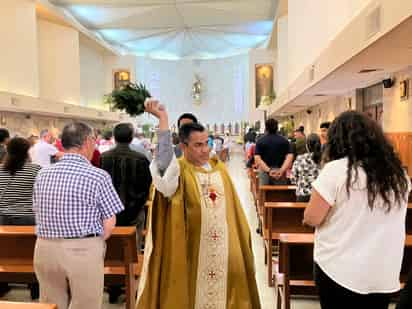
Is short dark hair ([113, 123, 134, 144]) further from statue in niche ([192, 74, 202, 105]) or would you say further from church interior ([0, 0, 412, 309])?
statue in niche ([192, 74, 202, 105])

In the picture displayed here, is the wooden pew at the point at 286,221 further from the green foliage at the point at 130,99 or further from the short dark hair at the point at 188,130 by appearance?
the green foliage at the point at 130,99

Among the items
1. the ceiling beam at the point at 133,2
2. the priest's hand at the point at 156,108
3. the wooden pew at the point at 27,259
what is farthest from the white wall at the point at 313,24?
the ceiling beam at the point at 133,2

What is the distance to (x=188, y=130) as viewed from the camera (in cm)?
214

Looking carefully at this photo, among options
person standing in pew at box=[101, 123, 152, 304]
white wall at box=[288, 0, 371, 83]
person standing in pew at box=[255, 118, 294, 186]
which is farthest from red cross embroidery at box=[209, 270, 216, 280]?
white wall at box=[288, 0, 371, 83]

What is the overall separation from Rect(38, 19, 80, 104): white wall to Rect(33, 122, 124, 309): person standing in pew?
14.4m

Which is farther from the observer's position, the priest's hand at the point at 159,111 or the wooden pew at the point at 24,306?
the priest's hand at the point at 159,111

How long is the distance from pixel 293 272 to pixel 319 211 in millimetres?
1569

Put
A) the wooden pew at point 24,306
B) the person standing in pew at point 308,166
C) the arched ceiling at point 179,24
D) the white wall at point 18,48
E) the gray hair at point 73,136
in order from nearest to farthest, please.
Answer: the wooden pew at point 24,306, the gray hair at point 73,136, the person standing in pew at point 308,166, the white wall at point 18,48, the arched ceiling at point 179,24

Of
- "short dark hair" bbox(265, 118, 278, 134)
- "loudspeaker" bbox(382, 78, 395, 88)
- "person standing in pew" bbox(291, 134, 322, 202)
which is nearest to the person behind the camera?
"person standing in pew" bbox(291, 134, 322, 202)

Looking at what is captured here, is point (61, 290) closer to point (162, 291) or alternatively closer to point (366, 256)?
point (162, 291)

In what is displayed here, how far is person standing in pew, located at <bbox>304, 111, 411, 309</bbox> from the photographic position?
5.58 feet

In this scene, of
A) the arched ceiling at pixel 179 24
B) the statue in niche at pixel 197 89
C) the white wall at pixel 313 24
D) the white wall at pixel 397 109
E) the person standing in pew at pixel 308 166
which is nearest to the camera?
the person standing in pew at pixel 308 166

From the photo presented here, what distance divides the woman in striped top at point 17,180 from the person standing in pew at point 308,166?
2329 millimetres

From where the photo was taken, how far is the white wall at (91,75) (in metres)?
18.3
